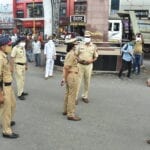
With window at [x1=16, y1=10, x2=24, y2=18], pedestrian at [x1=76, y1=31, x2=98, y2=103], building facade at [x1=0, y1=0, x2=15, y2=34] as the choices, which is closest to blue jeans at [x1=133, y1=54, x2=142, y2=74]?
pedestrian at [x1=76, y1=31, x2=98, y2=103]

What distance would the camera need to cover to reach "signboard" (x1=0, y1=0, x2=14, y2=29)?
60.2 meters

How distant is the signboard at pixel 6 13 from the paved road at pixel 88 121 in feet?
151

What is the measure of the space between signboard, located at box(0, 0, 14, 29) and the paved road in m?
46.0

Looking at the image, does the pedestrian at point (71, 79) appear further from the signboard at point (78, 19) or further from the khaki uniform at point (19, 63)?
the signboard at point (78, 19)

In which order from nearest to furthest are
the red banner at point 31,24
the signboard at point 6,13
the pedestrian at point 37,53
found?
1. the pedestrian at point 37,53
2. the red banner at point 31,24
3. the signboard at point 6,13

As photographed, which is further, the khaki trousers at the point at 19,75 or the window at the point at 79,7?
the window at the point at 79,7

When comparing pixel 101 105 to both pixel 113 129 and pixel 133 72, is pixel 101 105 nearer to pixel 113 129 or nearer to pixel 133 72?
pixel 113 129

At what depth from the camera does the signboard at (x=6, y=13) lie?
60250 mm

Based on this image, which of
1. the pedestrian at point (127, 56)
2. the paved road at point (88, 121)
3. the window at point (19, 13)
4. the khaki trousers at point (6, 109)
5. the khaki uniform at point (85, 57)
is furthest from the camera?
the window at point (19, 13)

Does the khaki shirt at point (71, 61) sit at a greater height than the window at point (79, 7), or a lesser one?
greater

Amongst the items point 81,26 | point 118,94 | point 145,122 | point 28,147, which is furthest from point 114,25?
point 28,147

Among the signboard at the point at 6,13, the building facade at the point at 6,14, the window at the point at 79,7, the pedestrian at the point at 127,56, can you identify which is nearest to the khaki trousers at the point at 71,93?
the pedestrian at the point at 127,56

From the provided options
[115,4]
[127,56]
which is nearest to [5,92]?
[127,56]

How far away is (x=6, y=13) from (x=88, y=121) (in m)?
53.5
